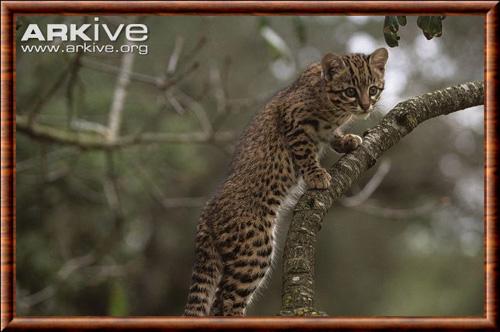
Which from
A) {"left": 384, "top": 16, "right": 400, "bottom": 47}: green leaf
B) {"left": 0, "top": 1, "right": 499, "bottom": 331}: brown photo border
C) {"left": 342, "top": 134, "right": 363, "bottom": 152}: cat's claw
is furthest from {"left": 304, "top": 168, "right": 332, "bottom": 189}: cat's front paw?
{"left": 0, "top": 1, "right": 499, "bottom": 331}: brown photo border

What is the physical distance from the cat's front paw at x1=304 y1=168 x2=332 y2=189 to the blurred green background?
1512mm

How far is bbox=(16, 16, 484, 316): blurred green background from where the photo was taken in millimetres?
9438

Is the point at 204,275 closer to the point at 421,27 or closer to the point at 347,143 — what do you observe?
the point at 347,143

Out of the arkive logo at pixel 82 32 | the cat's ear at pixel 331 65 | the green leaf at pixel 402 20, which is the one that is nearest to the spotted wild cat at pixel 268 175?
the cat's ear at pixel 331 65

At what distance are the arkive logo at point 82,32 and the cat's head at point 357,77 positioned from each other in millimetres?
1599

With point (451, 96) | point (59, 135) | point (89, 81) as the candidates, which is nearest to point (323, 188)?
point (451, 96)

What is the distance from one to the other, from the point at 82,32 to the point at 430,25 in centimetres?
279

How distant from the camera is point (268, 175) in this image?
6.08m

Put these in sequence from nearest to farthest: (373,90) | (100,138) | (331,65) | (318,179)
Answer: (318,179) < (373,90) < (331,65) < (100,138)

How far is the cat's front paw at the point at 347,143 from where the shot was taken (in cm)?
608

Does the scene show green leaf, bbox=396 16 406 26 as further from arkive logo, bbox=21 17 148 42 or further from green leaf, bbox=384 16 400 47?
arkive logo, bbox=21 17 148 42

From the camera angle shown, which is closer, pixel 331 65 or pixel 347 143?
pixel 331 65

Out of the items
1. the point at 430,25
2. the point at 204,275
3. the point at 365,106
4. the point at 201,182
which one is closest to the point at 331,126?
the point at 365,106

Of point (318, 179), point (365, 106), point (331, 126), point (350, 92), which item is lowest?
point (318, 179)
